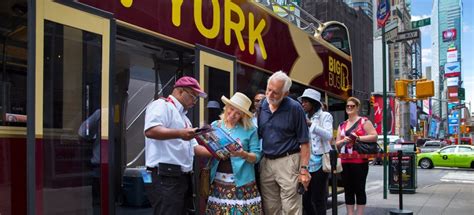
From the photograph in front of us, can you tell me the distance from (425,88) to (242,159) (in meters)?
11.4

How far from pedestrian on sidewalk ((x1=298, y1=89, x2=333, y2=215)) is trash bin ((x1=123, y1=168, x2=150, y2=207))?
187 centimetres

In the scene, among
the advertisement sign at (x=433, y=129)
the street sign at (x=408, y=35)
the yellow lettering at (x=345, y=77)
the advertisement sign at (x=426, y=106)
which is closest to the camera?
the yellow lettering at (x=345, y=77)

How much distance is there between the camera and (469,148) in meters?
23.6

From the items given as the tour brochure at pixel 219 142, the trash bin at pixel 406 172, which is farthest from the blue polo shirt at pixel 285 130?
the trash bin at pixel 406 172

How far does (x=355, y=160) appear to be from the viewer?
246 inches

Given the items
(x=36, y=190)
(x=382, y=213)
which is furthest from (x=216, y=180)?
(x=382, y=213)

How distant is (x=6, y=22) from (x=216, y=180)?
1914mm

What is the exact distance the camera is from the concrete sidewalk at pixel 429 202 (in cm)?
855

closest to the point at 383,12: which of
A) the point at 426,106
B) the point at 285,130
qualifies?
the point at 285,130

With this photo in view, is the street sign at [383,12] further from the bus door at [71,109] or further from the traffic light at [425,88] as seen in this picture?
the bus door at [71,109]

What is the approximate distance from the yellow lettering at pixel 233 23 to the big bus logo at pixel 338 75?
3480 mm

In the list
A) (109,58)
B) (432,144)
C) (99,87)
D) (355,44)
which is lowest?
(432,144)

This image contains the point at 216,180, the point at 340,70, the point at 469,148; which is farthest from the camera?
the point at 469,148

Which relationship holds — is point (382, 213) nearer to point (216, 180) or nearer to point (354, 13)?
point (216, 180)
